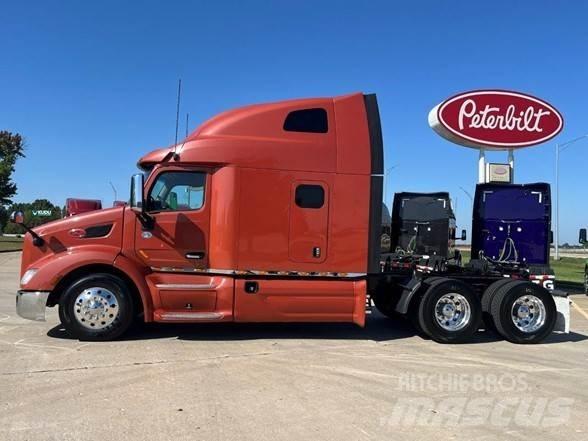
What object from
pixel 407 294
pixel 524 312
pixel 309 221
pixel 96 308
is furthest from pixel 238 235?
pixel 524 312

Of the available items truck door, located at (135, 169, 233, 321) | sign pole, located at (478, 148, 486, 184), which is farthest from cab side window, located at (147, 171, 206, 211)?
sign pole, located at (478, 148, 486, 184)

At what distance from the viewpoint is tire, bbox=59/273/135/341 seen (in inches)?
323

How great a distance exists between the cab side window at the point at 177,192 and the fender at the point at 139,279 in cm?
84

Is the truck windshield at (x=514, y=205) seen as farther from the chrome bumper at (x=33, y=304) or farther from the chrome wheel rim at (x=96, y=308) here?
the chrome bumper at (x=33, y=304)

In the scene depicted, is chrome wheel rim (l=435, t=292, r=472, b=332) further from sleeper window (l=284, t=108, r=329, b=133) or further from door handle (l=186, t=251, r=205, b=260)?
door handle (l=186, t=251, r=205, b=260)

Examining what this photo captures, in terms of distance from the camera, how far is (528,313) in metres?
9.41

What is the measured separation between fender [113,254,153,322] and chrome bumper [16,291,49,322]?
1.06 m

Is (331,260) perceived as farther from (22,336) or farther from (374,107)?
(22,336)

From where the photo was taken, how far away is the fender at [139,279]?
8297mm

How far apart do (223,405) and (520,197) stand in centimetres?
970

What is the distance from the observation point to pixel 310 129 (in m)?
8.84

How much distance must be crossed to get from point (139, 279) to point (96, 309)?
27.9 inches

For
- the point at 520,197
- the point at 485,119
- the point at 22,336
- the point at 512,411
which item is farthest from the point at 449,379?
the point at 485,119
